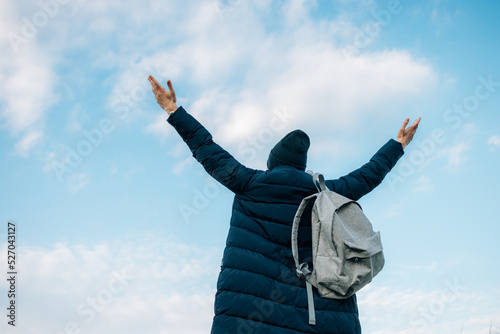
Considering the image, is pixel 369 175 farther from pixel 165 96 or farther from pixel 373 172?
pixel 165 96

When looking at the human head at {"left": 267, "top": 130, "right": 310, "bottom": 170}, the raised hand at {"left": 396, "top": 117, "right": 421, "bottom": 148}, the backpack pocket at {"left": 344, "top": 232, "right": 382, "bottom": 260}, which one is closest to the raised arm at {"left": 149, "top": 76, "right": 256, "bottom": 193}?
the human head at {"left": 267, "top": 130, "right": 310, "bottom": 170}

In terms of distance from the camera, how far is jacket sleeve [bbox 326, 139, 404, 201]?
13.3ft

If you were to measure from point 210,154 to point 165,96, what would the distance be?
69 centimetres

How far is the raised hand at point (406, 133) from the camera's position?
4.69 m

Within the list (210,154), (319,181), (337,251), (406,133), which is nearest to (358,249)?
(337,251)

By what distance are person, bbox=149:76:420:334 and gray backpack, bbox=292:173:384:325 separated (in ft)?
0.33

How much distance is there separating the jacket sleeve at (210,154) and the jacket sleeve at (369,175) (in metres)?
0.78

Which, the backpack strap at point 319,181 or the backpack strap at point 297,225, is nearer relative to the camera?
the backpack strap at point 297,225

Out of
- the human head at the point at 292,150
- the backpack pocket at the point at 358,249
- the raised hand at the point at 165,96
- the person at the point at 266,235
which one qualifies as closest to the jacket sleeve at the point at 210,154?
the person at the point at 266,235

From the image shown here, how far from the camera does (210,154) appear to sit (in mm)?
3797

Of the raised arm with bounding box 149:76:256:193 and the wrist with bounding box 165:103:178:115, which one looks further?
the wrist with bounding box 165:103:178:115

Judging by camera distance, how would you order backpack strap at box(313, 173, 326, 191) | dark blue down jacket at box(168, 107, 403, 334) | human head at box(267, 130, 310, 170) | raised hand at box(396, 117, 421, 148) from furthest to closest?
raised hand at box(396, 117, 421, 148), human head at box(267, 130, 310, 170), backpack strap at box(313, 173, 326, 191), dark blue down jacket at box(168, 107, 403, 334)

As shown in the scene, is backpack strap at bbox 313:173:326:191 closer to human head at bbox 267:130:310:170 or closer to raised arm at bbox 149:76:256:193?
human head at bbox 267:130:310:170

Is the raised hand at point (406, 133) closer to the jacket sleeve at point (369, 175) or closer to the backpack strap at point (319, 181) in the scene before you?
the jacket sleeve at point (369, 175)
